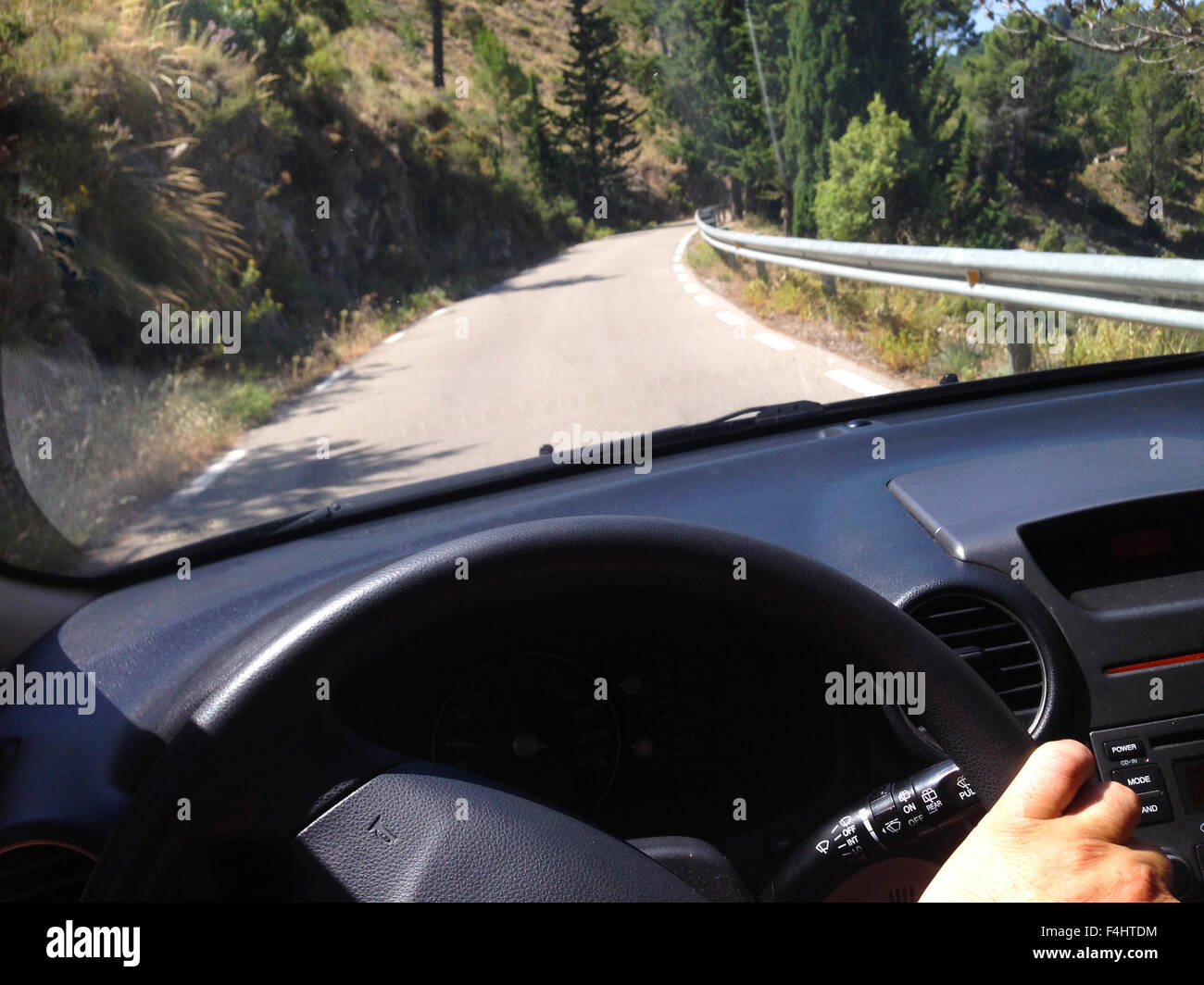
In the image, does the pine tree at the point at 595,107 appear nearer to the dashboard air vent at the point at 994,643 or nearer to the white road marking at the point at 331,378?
the white road marking at the point at 331,378

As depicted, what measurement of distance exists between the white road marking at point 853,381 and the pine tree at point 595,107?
4.44 ft

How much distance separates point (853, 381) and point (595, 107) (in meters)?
1.66

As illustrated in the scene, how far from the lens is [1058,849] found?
105 cm

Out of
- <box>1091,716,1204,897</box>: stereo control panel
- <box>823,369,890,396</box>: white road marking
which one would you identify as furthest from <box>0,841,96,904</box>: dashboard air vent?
<box>823,369,890,396</box>: white road marking

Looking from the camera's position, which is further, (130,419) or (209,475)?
(130,419)

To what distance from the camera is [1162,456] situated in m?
2.44

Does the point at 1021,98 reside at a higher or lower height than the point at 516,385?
higher

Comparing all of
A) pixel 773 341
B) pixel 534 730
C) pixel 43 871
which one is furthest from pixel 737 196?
pixel 43 871

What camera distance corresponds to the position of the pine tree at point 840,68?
15.3ft

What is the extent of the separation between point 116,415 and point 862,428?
381 centimetres

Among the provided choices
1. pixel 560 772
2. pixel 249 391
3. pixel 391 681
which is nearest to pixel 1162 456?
pixel 560 772

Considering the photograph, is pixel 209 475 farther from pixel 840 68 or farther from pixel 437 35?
pixel 840 68

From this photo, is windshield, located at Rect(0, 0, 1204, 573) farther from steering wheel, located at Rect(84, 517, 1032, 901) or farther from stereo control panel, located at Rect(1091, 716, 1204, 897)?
steering wheel, located at Rect(84, 517, 1032, 901)

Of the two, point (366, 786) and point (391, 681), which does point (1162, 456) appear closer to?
point (391, 681)
